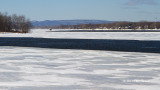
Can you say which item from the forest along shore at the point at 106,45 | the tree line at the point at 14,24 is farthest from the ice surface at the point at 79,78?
the tree line at the point at 14,24

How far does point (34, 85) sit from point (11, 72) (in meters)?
2.10

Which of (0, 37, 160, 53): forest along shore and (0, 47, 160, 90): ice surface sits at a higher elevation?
(0, 47, 160, 90): ice surface

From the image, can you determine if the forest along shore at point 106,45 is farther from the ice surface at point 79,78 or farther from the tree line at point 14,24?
the tree line at point 14,24

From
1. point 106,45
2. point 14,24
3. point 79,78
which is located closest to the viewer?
point 79,78

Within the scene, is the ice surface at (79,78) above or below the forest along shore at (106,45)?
above

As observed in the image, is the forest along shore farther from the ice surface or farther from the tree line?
the tree line

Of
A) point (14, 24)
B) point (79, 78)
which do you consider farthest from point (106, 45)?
point (14, 24)

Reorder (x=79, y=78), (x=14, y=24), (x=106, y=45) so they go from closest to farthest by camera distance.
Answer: (x=79, y=78)
(x=106, y=45)
(x=14, y=24)

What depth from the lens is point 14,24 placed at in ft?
338

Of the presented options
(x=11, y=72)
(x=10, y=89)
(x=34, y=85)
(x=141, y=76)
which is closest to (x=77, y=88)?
(x=34, y=85)

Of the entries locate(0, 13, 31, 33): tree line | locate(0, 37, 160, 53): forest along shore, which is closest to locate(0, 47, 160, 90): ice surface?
locate(0, 37, 160, 53): forest along shore

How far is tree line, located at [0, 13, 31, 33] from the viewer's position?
9400 centimetres

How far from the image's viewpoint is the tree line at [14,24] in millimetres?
94000

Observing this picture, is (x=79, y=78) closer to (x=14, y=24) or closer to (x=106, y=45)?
(x=106, y=45)
